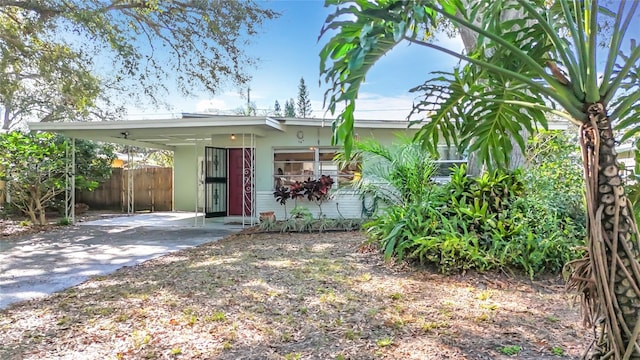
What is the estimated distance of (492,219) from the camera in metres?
5.32

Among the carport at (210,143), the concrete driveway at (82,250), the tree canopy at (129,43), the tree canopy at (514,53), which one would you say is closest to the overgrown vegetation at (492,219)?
the tree canopy at (514,53)

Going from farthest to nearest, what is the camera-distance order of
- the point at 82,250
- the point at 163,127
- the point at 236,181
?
the point at 236,181 → the point at 163,127 → the point at 82,250

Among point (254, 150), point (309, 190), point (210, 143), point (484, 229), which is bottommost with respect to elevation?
point (484, 229)

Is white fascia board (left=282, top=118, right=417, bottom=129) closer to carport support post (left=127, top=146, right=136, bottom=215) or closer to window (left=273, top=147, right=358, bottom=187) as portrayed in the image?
window (left=273, top=147, right=358, bottom=187)

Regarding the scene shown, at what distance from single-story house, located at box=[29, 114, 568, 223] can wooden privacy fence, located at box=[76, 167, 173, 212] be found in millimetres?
2758

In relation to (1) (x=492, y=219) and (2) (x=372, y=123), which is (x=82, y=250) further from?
(2) (x=372, y=123)

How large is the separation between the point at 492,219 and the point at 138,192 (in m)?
13.8

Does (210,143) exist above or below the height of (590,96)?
above

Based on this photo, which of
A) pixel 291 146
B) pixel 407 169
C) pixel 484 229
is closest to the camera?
pixel 484 229

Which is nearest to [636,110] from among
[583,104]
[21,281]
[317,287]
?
[583,104]

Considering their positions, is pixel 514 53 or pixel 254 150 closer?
pixel 514 53

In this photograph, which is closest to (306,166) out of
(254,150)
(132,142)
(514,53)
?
(254,150)

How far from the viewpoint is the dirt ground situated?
286 centimetres

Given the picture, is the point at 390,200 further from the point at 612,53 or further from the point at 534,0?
the point at 612,53
